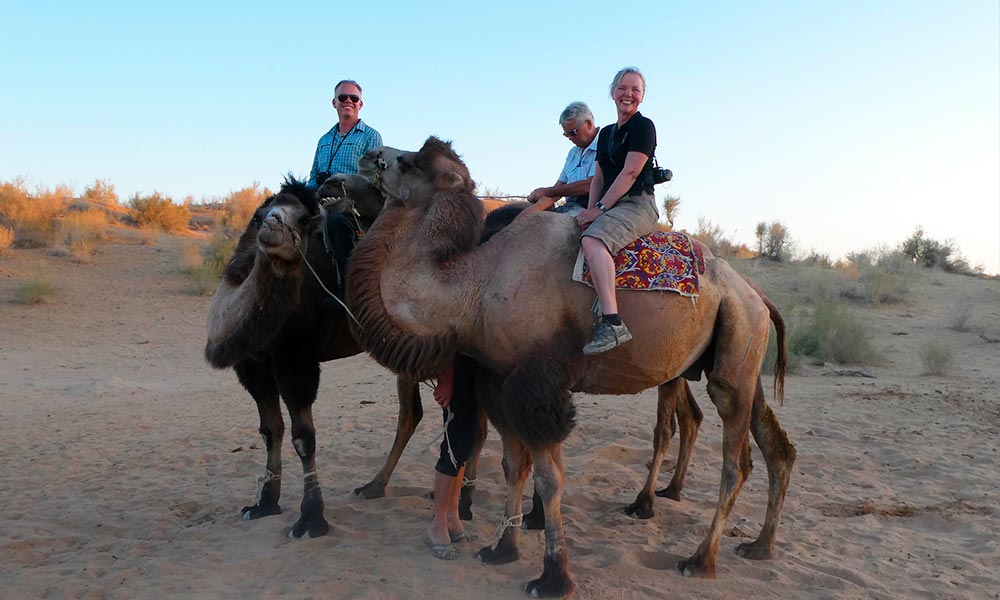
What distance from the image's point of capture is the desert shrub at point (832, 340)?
15312 mm

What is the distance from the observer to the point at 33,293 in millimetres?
17484

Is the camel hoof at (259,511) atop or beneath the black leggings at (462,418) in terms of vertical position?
beneath

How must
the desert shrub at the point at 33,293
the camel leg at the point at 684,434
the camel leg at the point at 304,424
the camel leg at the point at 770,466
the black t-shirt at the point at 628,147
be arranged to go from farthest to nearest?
the desert shrub at the point at 33,293 < the camel leg at the point at 684,434 < the camel leg at the point at 304,424 < the camel leg at the point at 770,466 < the black t-shirt at the point at 628,147

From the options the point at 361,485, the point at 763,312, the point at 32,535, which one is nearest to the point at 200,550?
the point at 32,535

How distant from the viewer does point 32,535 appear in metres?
5.37

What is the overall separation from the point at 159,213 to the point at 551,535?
2621 centimetres

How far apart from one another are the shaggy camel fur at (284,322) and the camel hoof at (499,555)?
1.01 meters

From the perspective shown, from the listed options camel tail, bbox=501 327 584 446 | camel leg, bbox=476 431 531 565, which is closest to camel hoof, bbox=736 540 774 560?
camel leg, bbox=476 431 531 565

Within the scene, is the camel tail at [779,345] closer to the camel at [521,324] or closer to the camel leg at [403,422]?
the camel at [521,324]

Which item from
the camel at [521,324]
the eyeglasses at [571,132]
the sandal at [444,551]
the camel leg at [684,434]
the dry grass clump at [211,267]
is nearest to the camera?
the camel at [521,324]

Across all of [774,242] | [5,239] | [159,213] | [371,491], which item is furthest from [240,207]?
[371,491]

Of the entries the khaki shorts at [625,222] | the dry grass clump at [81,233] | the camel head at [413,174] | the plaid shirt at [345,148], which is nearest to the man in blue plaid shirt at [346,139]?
the plaid shirt at [345,148]

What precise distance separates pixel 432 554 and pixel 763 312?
8.94 ft

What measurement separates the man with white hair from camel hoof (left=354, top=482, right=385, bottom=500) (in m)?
2.73
